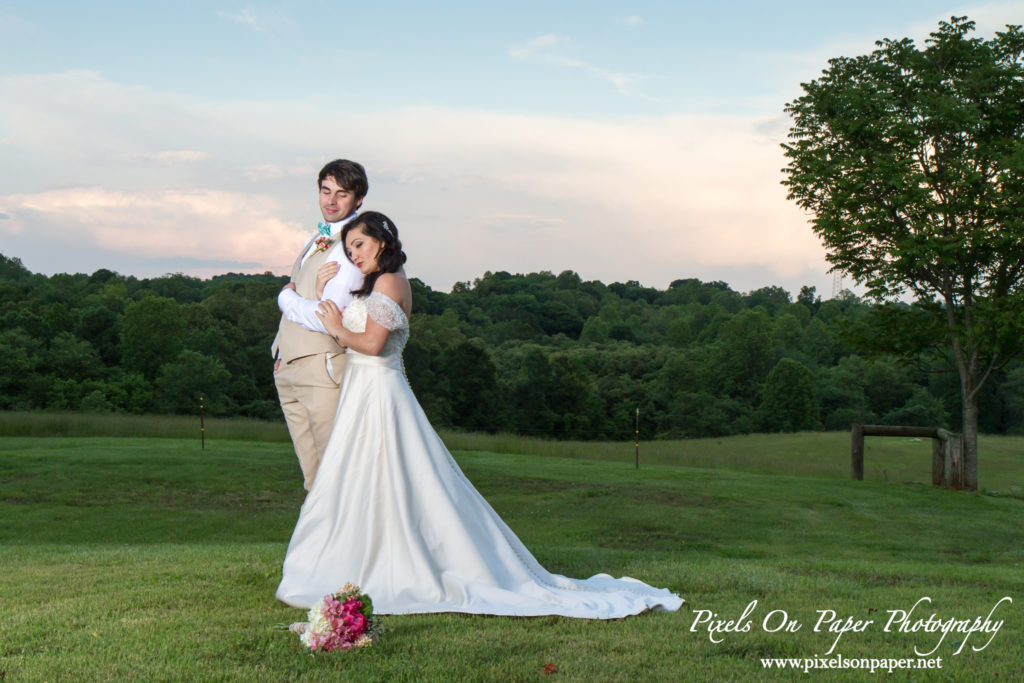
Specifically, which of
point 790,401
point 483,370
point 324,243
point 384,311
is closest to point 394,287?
point 384,311

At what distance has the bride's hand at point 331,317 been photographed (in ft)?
21.0

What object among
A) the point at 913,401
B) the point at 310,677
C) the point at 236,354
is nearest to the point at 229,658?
the point at 310,677

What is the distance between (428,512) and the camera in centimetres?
635

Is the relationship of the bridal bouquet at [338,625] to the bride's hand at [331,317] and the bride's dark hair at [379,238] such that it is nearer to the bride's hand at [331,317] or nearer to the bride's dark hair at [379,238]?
the bride's hand at [331,317]

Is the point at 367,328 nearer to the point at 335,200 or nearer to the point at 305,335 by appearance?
the point at 305,335

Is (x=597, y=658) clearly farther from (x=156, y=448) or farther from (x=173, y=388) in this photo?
(x=173, y=388)

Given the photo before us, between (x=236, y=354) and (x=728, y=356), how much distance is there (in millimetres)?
42462

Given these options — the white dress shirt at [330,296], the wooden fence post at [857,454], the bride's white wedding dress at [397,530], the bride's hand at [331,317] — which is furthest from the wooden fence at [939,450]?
the bride's hand at [331,317]

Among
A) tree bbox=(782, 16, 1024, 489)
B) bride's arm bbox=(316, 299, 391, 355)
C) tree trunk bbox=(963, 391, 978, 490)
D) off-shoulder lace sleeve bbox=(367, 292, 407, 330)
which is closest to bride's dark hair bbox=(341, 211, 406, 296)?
off-shoulder lace sleeve bbox=(367, 292, 407, 330)

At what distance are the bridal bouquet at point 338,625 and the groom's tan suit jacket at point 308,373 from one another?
177cm

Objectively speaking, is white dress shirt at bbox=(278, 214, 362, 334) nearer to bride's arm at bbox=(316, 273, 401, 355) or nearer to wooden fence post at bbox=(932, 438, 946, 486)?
bride's arm at bbox=(316, 273, 401, 355)

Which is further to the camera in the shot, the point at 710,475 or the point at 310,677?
the point at 710,475

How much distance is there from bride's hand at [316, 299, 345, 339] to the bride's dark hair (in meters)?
0.20

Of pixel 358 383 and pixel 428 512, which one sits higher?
pixel 358 383
